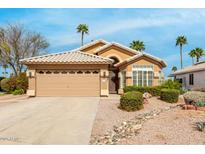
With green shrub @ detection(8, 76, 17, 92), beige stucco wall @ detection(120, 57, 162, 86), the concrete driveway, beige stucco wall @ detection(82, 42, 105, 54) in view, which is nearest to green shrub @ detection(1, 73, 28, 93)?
A: green shrub @ detection(8, 76, 17, 92)

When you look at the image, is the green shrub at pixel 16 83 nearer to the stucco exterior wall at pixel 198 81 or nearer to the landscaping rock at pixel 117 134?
the stucco exterior wall at pixel 198 81

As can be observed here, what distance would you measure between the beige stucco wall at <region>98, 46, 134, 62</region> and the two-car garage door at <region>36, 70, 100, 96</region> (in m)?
5.37

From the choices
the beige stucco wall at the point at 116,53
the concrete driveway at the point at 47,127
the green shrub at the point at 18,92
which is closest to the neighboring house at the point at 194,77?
the beige stucco wall at the point at 116,53

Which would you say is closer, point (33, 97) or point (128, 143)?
point (128, 143)

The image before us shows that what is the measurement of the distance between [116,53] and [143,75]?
4.48 meters

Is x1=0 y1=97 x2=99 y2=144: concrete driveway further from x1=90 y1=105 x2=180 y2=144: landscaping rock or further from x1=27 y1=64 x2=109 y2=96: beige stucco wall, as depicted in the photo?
x1=27 y1=64 x2=109 y2=96: beige stucco wall

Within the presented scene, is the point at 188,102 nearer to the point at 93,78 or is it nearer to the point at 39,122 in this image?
the point at 39,122

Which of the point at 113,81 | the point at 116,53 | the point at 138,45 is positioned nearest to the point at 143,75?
the point at 113,81

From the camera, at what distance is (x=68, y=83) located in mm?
23031

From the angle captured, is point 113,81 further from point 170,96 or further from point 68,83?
point 170,96

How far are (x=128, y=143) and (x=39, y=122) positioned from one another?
479cm

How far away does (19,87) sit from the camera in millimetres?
29172

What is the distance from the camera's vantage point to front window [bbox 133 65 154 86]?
25.2 m
